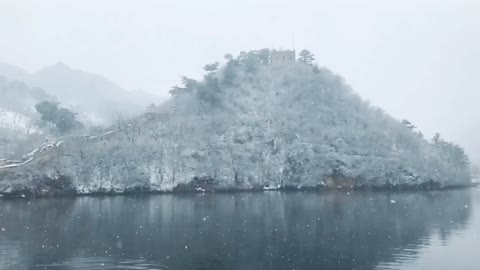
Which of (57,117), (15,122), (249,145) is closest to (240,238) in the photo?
(249,145)

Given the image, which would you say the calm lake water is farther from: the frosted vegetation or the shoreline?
the frosted vegetation

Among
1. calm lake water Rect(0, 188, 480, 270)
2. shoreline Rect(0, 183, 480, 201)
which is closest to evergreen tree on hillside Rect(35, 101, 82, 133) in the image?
shoreline Rect(0, 183, 480, 201)

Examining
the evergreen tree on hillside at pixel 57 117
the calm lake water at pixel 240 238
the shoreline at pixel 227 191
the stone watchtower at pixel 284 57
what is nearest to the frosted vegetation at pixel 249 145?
the shoreline at pixel 227 191

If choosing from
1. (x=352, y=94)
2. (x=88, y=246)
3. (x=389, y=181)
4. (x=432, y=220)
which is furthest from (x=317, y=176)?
(x=88, y=246)

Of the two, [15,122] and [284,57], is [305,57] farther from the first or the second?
[15,122]

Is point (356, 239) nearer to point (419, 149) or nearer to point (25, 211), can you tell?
point (25, 211)

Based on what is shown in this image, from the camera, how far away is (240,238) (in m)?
42.1

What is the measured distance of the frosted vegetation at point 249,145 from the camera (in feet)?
343

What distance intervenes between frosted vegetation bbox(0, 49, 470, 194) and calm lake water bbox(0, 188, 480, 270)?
124 ft

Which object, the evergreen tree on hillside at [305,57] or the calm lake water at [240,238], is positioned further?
the evergreen tree on hillside at [305,57]

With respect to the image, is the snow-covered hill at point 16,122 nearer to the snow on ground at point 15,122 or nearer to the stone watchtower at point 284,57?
the snow on ground at point 15,122

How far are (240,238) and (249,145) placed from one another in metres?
73.8

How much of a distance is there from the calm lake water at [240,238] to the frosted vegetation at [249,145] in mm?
37795

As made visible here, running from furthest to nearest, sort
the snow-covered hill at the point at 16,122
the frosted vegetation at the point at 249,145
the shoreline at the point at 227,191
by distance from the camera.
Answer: the snow-covered hill at the point at 16,122 < the frosted vegetation at the point at 249,145 < the shoreline at the point at 227,191
